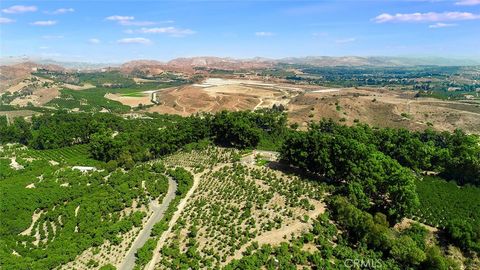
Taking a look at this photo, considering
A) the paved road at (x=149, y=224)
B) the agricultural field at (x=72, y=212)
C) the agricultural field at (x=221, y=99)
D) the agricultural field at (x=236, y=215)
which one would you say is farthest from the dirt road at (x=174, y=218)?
the agricultural field at (x=221, y=99)

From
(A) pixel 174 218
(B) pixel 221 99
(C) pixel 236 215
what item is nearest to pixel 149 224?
(A) pixel 174 218

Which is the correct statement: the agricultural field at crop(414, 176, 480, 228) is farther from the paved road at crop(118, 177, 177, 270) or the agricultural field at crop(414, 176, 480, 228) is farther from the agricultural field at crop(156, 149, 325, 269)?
the paved road at crop(118, 177, 177, 270)

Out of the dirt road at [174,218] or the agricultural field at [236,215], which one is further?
the agricultural field at [236,215]

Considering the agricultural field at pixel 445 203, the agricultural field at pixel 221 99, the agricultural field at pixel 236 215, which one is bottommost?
the agricultural field at pixel 445 203

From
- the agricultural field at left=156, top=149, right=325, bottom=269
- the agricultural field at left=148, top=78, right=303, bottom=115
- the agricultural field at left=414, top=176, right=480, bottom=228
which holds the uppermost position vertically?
the agricultural field at left=148, top=78, right=303, bottom=115

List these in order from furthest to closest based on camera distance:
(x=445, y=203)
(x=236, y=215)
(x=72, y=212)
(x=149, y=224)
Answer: (x=445, y=203) → (x=72, y=212) → (x=149, y=224) → (x=236, y=215)

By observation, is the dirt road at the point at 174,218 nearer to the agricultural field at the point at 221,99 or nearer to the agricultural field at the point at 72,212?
the agricultural field at the point at 72,212

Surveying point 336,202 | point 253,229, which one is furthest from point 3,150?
point 336,202

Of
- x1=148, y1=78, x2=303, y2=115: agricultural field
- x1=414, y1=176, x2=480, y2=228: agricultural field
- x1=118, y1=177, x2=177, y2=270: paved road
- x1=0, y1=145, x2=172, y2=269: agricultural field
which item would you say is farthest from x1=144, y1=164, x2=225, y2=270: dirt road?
x1=148, y1=78, x2=303, y2=115: agricultural field

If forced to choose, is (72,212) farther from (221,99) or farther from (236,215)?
(221,99)
